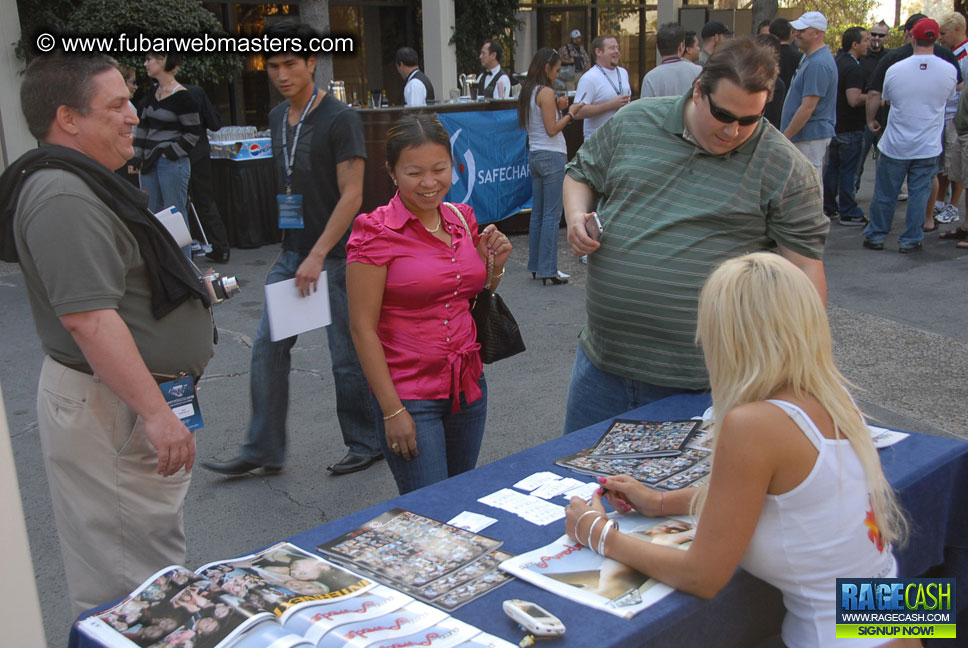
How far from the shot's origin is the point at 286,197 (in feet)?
13.5

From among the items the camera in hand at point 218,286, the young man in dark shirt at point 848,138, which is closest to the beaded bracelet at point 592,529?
the camera in hand at point 218,286

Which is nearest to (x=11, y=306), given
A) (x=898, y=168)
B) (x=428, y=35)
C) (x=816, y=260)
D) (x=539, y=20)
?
(x=816, y=260)

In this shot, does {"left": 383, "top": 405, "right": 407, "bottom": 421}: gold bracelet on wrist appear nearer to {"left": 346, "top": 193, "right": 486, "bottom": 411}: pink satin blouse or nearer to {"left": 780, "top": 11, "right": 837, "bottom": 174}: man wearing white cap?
{"left": 346, "top": 193, "right": 486, "bottom": 411}: pink satin blouse

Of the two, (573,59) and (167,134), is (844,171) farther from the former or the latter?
(167,134)

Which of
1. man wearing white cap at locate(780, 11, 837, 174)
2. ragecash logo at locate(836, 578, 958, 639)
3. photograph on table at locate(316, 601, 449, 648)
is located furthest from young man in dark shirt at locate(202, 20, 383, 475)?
man wearing white cap at locate(780, 11, 837, 174)

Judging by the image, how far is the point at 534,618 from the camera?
1.75 metres

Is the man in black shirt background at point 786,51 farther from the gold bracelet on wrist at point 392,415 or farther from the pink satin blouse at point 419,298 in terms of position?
the gold bracelet on wrist at point 392,415

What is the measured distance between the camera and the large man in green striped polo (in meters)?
2.72

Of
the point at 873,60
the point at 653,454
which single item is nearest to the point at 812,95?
the point at 873,60

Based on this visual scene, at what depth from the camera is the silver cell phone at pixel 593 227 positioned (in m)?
2.89

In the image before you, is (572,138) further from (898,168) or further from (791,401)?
(791,401)

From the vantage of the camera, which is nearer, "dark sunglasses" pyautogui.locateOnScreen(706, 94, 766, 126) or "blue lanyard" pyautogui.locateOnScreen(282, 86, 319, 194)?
"dark sunglasses" pyautogui.locateOnScreen(706, 94, 766, 126)

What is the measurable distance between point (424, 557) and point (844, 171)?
937 cm

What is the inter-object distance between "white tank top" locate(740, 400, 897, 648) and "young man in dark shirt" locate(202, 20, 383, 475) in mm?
2476
